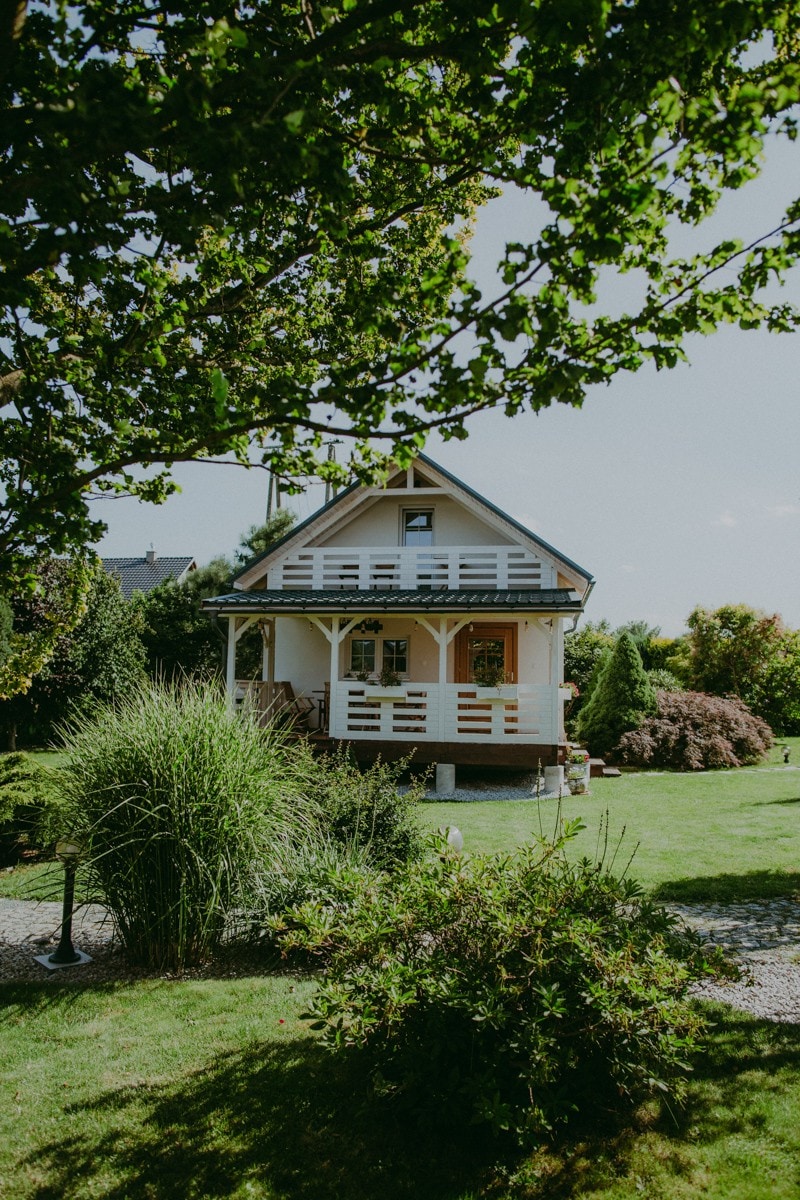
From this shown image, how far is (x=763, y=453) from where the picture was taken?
973 cm

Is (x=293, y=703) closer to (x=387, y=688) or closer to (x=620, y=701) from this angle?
(x=387, y=688)

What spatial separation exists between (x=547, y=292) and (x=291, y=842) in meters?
5.30

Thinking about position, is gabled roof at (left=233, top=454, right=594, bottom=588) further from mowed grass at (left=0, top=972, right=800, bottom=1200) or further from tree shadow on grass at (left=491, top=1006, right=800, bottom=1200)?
tree shadow on grass at (left=491, top=1006, right=800, bottom=1200)

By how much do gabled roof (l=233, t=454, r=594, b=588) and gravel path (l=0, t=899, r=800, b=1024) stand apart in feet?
35.7

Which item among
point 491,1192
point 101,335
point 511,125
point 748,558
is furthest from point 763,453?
point 748,558

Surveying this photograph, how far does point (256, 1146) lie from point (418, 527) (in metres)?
16.8

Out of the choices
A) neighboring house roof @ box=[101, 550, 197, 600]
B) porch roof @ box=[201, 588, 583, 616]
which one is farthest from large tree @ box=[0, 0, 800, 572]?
neighboring house roof @ box=[101, 550, 197, 600]

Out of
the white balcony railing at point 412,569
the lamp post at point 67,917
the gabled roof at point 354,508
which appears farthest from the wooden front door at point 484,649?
the lamp post at point 67,917

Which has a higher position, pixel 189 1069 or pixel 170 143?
pixel 170 143

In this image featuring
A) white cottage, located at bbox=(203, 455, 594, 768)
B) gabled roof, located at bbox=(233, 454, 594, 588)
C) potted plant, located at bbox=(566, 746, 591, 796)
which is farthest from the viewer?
gabled roof, located at bbox=(233, 454, 594, 588)

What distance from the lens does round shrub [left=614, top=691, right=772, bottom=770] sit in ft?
63.3

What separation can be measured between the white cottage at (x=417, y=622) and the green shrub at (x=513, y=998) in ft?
38.1

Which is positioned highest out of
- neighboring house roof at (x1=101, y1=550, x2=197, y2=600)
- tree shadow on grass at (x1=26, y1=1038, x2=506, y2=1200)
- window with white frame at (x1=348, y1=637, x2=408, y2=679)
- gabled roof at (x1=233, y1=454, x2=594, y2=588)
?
neighboring house roof at (x1=101, y1=550, x2=197, y2=600)

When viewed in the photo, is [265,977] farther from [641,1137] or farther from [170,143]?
[170,143]
